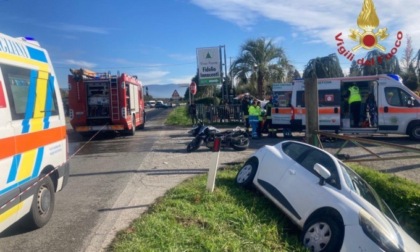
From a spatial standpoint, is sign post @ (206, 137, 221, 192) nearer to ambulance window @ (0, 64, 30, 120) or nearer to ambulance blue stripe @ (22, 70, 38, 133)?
ambulance blue stripe @ (22, 70, 38, 133)

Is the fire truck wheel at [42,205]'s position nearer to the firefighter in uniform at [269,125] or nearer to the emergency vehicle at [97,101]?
the emergency vehicle at [97,101]

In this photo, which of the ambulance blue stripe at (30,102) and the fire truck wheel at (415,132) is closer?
the ambulance blue stripe at (30,102)

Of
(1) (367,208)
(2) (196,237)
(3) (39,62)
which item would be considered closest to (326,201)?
(1) (367,208)

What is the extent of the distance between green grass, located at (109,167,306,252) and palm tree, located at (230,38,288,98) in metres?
23.4

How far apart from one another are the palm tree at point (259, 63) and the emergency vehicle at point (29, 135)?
24.5m

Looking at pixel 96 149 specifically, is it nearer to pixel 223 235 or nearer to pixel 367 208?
pixel 223 235

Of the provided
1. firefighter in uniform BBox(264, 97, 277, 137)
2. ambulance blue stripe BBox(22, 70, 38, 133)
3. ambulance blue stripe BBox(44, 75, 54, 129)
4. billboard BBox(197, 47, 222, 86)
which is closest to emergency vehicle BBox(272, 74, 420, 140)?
firefighter in uniform BBox(264, 97, 277, 137)

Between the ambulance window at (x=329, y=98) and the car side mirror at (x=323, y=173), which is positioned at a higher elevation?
the ambulance window at (x=329, y=98)

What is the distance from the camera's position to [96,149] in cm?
1392

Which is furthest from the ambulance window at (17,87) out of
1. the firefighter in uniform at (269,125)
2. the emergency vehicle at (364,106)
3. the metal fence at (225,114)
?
the metal fence at (225,114)

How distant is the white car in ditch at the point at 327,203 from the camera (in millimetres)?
4461

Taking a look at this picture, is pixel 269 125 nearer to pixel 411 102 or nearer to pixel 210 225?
pixel 411 102

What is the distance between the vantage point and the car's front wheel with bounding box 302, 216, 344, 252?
180 inches

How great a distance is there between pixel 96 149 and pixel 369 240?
1124cm
